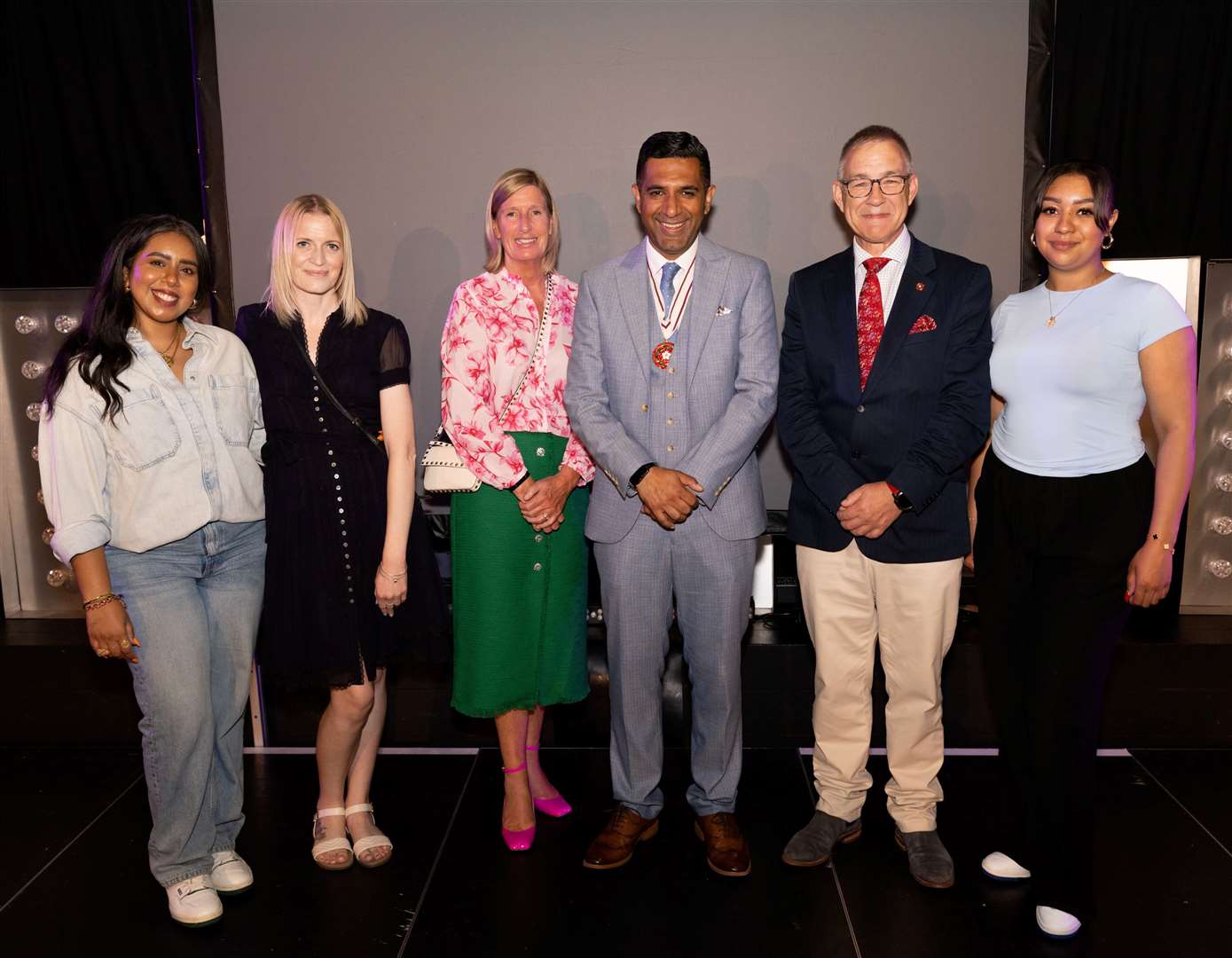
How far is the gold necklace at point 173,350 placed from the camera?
2617 mm

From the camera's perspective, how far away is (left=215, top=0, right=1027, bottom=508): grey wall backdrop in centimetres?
383

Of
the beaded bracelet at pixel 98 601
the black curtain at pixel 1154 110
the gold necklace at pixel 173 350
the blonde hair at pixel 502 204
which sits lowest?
the beaded bracelet at pixel 98 601

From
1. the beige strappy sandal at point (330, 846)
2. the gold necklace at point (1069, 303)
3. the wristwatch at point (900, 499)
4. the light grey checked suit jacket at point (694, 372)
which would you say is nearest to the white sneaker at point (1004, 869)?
the wristwatch at point (900, 499)

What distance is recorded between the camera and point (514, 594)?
2936mm

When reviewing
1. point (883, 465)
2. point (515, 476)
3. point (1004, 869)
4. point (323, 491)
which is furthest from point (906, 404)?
point (323, 491)

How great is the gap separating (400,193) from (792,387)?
1.97m

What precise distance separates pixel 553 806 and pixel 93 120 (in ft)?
10.2

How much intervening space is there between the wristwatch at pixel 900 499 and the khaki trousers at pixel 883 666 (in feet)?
0.55

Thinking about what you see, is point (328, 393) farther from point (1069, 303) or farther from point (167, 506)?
point (1069, 303)

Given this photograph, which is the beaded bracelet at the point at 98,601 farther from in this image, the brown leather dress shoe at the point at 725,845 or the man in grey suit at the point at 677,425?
the brown leather dress shoe at the point at 725,845

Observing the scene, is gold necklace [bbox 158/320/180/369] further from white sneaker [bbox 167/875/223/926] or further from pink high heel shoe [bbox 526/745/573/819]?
pink high heel shoe [bbox 526/745/573/819]

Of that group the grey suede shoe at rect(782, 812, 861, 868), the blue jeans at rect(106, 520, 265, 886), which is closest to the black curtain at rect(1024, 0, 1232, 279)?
the grey suede shoe at rect(782, 812, 861, 868)

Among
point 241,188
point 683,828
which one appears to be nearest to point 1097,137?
point 683,828

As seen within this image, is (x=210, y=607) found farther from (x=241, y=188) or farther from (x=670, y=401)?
(x=241, y=188)
